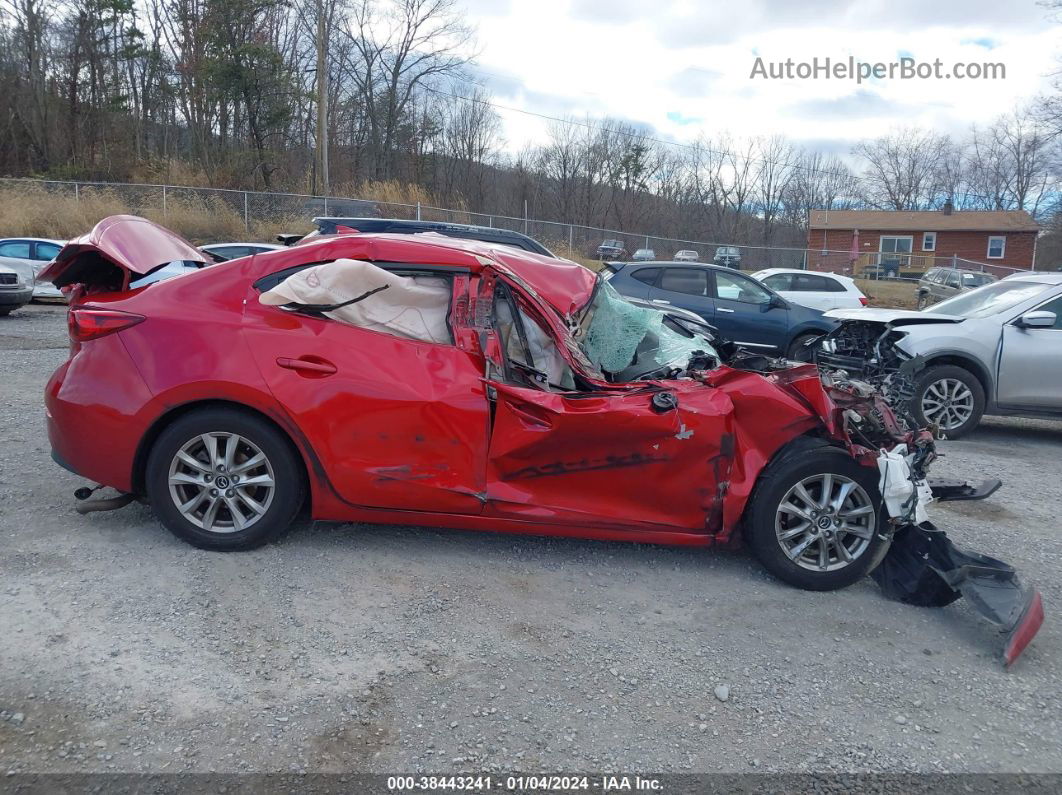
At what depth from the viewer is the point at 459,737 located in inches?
114

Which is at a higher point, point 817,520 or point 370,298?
point 370,298

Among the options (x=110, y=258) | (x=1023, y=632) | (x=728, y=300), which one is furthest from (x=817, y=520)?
(x=728, y=300)

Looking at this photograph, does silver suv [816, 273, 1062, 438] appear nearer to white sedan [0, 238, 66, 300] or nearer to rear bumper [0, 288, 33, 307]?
rear bumper [0, 288, 33, 307]

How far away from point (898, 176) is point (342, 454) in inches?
2506

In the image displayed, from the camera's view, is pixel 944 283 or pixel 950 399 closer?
pixel 950 399

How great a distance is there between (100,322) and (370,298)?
140 cm

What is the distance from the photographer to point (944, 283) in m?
27.0

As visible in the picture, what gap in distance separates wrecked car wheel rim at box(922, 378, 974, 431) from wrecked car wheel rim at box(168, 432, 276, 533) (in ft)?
21.6

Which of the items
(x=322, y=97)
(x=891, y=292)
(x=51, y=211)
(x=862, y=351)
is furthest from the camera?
(x=891, y=292)

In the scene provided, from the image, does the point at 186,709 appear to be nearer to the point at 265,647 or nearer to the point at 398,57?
the point at 265,647

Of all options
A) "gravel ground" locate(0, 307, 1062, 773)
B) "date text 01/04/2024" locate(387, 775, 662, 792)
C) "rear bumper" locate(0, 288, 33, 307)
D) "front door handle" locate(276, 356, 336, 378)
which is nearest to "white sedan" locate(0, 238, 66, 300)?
"rear bumper" locate(0, 288, 33, 307)

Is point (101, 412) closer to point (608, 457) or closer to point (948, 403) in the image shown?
point (608, 457)

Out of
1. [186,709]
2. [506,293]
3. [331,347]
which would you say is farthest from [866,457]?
[186,709]

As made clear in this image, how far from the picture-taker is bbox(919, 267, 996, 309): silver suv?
1015 inches
